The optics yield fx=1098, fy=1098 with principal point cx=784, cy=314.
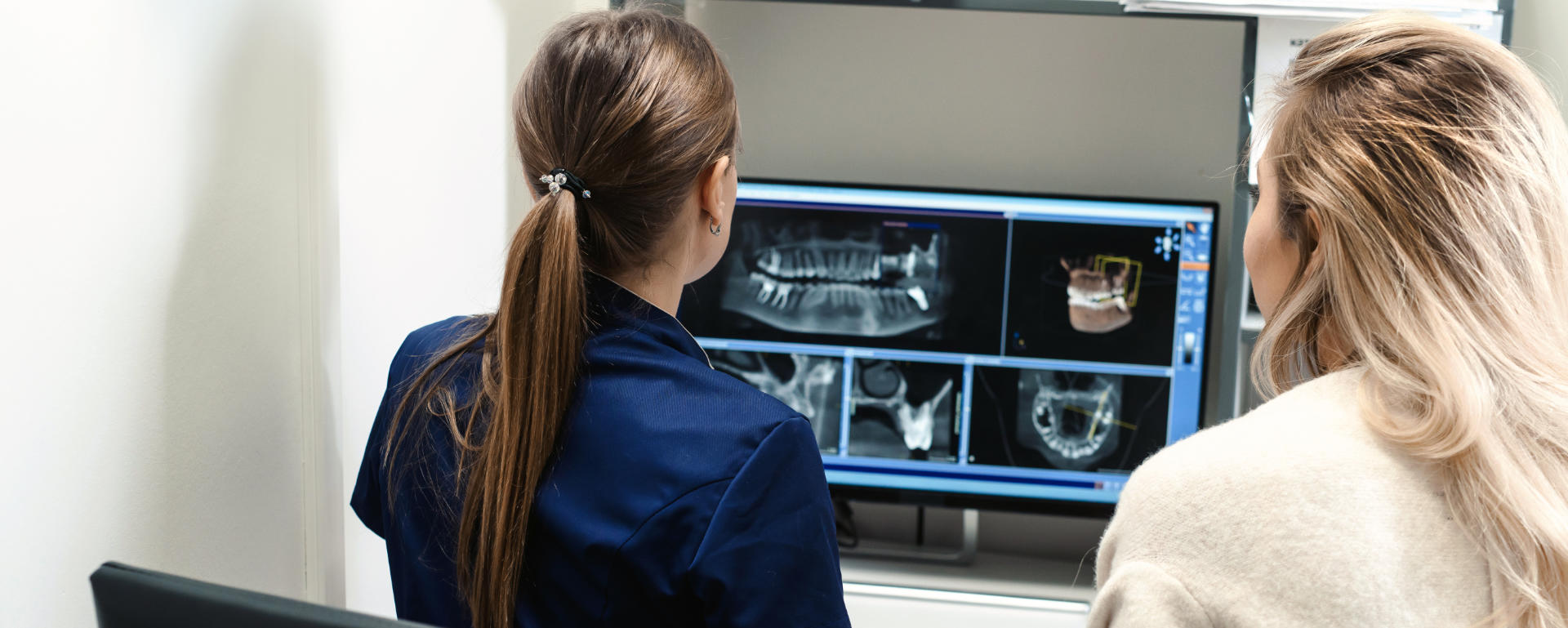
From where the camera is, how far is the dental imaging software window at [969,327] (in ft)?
5.76

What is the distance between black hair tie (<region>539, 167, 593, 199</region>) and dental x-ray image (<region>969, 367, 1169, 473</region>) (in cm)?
106

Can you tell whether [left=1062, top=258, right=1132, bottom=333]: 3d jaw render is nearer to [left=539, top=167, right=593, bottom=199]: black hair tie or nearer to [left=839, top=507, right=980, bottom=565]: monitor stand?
[left=839, top=507, right=980, bottom=565]: monitor stand

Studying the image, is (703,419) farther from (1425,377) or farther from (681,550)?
(1425,377)

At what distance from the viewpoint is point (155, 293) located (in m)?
0.88

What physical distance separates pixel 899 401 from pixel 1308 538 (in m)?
1.12

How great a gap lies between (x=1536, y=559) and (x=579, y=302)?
67 centimetres

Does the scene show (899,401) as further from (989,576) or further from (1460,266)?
(1460,266)

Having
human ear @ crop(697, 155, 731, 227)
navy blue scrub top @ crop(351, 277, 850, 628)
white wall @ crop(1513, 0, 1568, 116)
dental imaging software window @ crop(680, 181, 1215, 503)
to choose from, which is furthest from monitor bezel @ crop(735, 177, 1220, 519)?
navy blue scrub top @ crop(351, 277, 850, 628)

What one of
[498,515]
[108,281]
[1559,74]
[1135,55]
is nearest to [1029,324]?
[1135,55]

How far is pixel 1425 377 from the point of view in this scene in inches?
27.9

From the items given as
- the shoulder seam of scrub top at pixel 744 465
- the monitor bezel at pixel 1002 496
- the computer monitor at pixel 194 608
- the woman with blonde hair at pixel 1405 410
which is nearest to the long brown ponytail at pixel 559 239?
the shoulder seam of scrub top at pixel 744 465

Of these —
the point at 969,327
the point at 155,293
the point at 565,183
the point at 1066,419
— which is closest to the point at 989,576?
the point at 1066,419

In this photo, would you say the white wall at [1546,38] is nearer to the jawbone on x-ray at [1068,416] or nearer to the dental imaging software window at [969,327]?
the dental imaging software window at [969,327]

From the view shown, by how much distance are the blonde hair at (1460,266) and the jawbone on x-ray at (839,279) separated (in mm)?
999
